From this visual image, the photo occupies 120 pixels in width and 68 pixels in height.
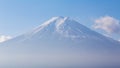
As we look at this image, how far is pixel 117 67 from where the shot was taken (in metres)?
139

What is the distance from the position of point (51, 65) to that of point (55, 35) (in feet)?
33.6

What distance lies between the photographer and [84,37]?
142875 millimetres

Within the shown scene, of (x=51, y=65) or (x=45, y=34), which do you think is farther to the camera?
(x=51, y=65)

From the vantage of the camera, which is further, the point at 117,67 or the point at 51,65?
the point at 51,65

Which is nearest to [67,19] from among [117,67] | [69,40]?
[69,40]

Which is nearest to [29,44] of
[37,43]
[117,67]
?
[37,43]

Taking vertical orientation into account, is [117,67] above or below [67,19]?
below

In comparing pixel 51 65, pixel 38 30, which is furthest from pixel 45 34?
pixel 51 65

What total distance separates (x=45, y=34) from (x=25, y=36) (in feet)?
12.4

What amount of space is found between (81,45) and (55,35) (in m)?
5.56

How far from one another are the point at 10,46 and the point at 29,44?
3.44m

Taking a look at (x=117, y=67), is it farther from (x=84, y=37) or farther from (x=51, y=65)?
(x=51, y=65)

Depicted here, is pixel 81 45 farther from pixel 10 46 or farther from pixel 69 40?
pixel 10 46

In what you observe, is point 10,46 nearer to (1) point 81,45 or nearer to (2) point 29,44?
(2) point 29,44
